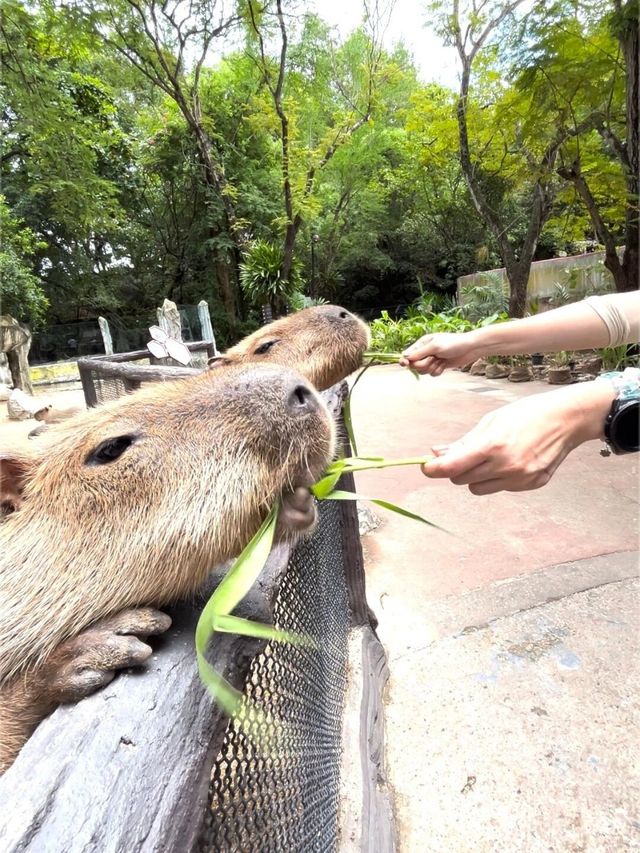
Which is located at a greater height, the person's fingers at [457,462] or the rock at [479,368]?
the person's fingers at [457,462]

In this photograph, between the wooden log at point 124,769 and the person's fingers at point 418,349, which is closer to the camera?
the wooden log at point 124,769

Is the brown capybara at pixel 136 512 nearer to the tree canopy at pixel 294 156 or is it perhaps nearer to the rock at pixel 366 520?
the rock at pixel 366 520

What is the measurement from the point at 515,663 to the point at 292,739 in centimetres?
149

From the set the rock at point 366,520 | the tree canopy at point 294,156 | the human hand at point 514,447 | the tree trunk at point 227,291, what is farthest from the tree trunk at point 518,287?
the tree trunk at point 227,291

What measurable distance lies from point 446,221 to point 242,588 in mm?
23417

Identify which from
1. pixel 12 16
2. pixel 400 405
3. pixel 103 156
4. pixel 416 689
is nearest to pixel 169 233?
pixel 103 156

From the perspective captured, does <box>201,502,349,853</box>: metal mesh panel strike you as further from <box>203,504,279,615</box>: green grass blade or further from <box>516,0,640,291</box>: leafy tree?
<box>516,0,640,291</box>: leafy tree

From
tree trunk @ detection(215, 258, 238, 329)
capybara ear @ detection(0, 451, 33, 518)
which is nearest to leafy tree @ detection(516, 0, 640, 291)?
capybara ear @ detection(0, 451, 33, 518)

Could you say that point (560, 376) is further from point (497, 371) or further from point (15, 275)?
point (15, 275)

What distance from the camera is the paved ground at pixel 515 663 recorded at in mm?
1622

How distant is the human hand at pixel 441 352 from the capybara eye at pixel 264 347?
2.27 feet

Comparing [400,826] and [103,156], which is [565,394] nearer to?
[400,826]

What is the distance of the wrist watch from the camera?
44.2 inches

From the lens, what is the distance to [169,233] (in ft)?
70.2
